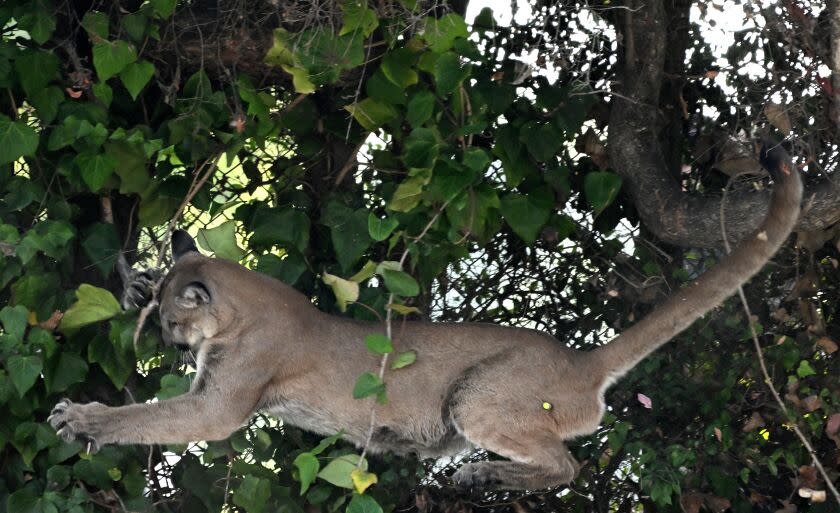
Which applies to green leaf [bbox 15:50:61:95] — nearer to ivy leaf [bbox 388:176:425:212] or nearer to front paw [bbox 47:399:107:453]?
front paw [bbox 47:399:107:453]

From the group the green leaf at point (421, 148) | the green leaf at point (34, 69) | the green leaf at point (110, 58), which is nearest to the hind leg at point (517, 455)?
the green leaf at point (421, 148)

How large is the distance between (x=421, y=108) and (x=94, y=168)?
4.87 feet

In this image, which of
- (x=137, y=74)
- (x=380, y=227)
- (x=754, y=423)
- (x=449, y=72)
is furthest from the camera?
(x=754, y=423)

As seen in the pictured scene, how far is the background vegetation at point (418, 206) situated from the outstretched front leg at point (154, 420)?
20 cm

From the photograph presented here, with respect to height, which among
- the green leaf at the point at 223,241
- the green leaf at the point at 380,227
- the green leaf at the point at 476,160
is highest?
the green leaf at the point at 476,160

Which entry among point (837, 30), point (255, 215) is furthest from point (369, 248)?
point (837, 30)

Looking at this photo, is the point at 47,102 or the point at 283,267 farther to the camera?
the point at 283,267

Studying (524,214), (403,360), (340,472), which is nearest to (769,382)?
(524,214)

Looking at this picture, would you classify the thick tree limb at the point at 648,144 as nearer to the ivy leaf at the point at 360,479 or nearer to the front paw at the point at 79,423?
the ivy leaf at the point at 360,479

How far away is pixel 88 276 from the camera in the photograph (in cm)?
591

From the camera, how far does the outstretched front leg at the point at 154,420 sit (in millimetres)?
4941

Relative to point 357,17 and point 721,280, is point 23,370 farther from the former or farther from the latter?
point 721,280

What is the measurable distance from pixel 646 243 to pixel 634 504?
1.47 m

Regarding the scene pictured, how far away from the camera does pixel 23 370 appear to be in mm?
4984
